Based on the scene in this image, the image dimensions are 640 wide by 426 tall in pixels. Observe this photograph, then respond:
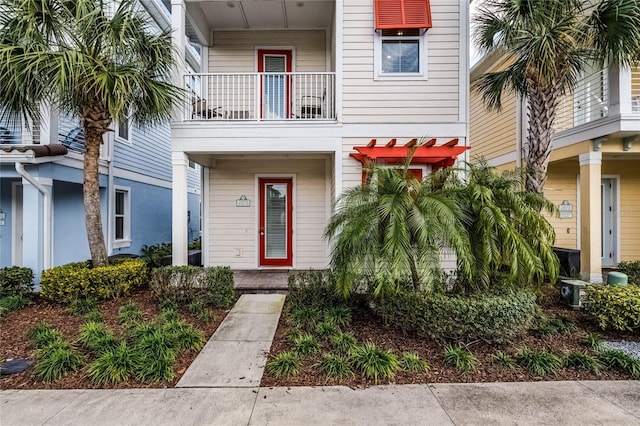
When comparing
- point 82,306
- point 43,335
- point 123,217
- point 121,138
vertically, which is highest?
point 121,138

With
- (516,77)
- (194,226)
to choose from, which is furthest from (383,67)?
(194,226)

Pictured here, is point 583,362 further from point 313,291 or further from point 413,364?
point 313,291

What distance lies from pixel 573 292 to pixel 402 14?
636 cm

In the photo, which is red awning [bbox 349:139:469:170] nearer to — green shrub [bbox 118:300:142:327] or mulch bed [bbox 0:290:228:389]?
mulch bed [bbox 0:290:228:389]

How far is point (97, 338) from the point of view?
172 inches

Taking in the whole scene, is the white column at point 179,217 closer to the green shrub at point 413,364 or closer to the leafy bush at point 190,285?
the leafy bush at point 190,285

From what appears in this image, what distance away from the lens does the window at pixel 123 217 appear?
988 centimetres

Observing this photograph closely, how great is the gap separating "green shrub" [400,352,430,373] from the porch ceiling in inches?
294

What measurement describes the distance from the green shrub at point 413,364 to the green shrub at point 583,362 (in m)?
1.78

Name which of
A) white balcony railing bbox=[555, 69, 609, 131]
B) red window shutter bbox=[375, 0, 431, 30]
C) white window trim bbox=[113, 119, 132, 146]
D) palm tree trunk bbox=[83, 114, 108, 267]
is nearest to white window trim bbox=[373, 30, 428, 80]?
red window shutter bbox=[375, 0, 431, 30]

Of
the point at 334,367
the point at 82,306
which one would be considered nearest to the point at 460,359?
the point at 334,367

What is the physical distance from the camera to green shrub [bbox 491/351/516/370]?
12.9 feet

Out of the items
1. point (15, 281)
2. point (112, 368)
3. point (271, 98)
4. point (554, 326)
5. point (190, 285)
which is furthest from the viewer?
point (271, 98)

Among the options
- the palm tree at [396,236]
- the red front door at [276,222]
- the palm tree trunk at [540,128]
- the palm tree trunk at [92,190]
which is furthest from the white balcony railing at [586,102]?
the palm tree trunk at [92,190]
